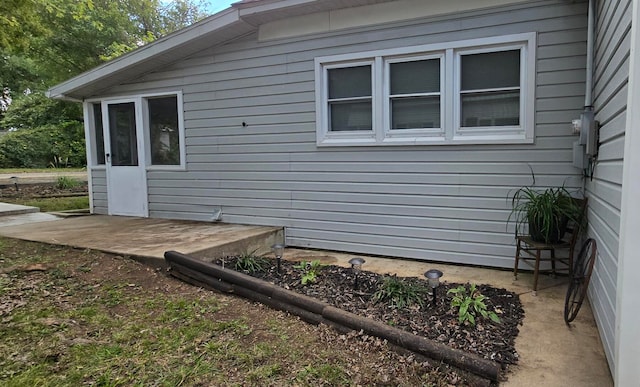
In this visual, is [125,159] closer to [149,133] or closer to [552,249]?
[149,133]

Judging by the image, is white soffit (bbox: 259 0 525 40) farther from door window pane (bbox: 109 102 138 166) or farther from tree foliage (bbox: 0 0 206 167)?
tree foliage (bbox: 0 0 206 167)

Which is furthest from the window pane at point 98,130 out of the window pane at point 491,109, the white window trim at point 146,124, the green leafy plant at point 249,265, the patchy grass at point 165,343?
the window pane at point 491,109

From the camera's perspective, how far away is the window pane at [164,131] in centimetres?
603

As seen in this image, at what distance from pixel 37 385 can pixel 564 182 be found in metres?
4.21

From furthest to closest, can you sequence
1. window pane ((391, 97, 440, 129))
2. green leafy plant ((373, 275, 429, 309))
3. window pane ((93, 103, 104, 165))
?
window pane ((93, 103, 104, 165)), window pane ((391, 97, 440, 129)), green leafy plant ((373, 275, 429, 309))

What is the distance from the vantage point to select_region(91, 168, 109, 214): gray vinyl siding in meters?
6.77

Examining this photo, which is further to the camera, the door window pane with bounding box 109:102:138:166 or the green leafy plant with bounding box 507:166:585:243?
the door window pane with bounding box 109:102:138:166

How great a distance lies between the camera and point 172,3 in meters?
19.3

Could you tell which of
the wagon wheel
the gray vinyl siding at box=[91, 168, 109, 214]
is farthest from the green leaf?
the gray vinyl siding at box=[91, 168, 109, 214]

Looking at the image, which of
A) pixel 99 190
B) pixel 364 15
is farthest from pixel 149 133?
pixel 364 15

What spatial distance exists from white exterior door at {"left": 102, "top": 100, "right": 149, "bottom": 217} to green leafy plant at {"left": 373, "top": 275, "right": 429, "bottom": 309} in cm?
461

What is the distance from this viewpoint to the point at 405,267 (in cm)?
419

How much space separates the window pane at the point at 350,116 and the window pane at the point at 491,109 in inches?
41.8

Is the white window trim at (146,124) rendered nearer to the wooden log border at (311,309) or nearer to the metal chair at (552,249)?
the wooden log border at (311,309)
